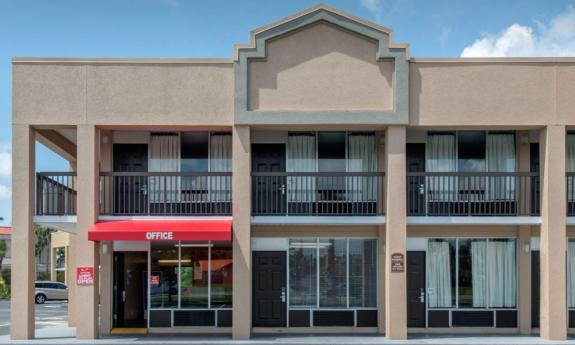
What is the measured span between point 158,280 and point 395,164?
24.4 ft

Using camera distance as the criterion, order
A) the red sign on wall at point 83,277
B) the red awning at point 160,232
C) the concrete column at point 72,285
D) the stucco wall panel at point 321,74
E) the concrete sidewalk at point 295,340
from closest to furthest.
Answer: the red awning at point 160,232, the concrete sidewalk at point 295,340, the red sign on wall at point 83,277, the stucco wall panel at point 321,74, the concrete column at point 72,285

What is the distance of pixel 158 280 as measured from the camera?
59.9 ft

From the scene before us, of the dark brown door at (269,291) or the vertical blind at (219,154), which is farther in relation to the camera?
the vertical blind at (219,154)

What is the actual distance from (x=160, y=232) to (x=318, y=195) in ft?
15.0

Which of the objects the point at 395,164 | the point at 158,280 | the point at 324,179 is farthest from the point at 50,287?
the point at 395,164

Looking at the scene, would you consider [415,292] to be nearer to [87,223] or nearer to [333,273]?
[333,273]

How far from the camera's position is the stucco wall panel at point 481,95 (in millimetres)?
16859

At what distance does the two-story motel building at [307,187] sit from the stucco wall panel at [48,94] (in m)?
0.04

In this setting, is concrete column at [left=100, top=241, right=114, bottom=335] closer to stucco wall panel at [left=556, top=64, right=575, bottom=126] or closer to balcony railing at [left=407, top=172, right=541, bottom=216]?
balcony railing at [left=407, top=172, right=541, bottom=216]

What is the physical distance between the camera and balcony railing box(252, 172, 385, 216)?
17844mm

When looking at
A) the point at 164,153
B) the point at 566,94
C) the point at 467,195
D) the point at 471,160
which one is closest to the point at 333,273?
the point at 467,195

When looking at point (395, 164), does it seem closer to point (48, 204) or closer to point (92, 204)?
point (92, 204)

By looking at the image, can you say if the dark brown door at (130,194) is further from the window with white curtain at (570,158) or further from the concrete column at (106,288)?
the window with white curtain at (570,158)

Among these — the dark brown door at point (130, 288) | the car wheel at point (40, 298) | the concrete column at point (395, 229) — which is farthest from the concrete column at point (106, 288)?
the car wheel at point (40, 298)
